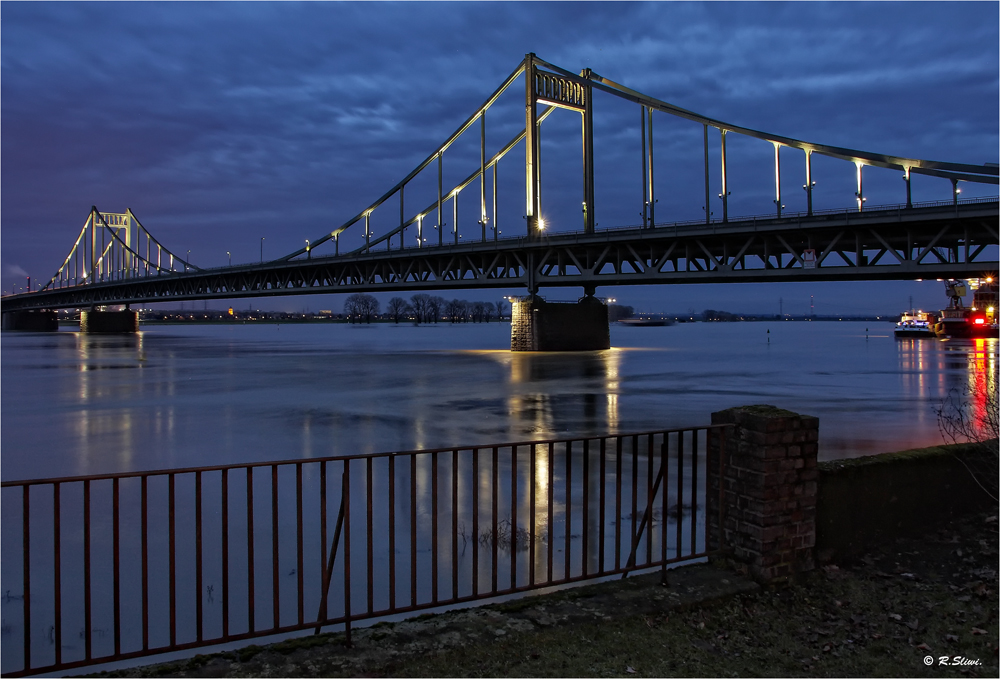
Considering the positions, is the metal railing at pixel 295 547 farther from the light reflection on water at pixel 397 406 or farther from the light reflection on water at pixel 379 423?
the light reflection on water at pixel 397 406

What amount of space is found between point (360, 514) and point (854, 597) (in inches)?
189

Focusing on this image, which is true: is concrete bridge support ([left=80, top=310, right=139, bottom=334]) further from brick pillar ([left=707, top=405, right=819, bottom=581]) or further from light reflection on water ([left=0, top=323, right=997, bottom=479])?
brick pillar ([left=707, top=405, right=819, bottom=581])

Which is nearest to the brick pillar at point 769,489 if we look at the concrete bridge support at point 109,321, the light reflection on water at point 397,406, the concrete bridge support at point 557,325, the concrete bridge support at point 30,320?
the light reflection on water at point 397,406

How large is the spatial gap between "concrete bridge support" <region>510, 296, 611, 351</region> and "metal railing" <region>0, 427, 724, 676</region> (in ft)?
133

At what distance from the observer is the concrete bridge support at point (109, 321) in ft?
348

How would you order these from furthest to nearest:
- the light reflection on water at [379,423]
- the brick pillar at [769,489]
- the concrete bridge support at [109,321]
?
the concrete bridge support at [109,321]
the light reflection on water at [379,423]
the brick pillar at [769,489]

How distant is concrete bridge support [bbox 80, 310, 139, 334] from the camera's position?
106 m

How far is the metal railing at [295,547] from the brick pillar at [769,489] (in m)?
0.24

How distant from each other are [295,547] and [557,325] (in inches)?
1759

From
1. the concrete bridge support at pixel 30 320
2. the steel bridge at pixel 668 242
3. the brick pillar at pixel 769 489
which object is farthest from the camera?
the concrete bridge support at pixel 30 320

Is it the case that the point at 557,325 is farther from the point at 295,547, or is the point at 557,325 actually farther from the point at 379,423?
the point at 295,547

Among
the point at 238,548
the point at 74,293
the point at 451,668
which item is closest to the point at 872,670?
the point at 451,668

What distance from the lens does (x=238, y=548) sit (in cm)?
675

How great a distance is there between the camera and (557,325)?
51.1 m
